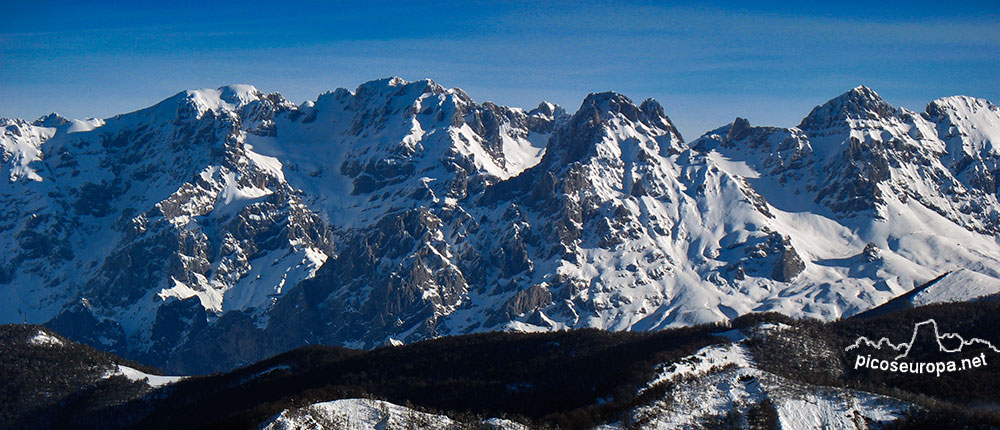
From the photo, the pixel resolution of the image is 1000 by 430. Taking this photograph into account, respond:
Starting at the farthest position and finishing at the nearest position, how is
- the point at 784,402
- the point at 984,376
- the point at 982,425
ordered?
the point at 984,376, the point at 784,402, the point at 982,425

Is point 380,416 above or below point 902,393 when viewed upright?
below

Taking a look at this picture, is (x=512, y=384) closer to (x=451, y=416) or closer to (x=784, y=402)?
(x=451, y=416)

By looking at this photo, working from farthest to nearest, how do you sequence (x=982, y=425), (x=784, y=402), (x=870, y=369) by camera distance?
(x=870, y=369) → (x=784, y=402) → (x=982, y=425)

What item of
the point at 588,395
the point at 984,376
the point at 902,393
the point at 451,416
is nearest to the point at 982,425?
the point at 902,393

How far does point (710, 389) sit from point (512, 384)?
35.9m

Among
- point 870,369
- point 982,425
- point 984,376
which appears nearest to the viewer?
point 982,425

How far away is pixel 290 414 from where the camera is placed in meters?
150

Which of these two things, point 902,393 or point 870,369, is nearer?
point 902,393

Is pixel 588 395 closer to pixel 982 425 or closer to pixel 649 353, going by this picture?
pixel 649 353

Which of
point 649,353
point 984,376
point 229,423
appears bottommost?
point 229,423

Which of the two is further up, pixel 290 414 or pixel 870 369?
pixel 870 369

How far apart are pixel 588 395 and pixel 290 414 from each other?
1763 inches

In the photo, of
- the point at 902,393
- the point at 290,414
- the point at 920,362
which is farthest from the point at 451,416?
the point at 920,362

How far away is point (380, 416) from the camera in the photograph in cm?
15750
